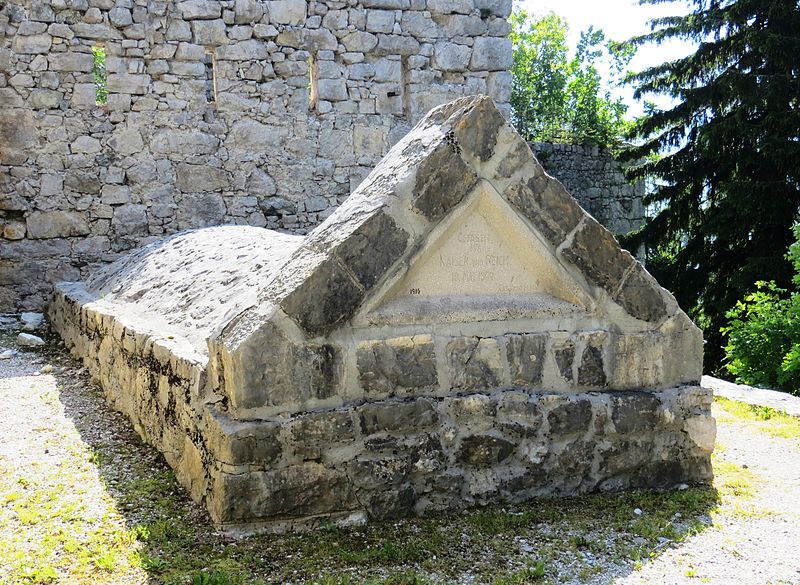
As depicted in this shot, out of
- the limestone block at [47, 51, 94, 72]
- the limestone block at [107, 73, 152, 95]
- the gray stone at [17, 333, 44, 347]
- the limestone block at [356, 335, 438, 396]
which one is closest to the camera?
the limestone block at [356, 335, 438, 396]

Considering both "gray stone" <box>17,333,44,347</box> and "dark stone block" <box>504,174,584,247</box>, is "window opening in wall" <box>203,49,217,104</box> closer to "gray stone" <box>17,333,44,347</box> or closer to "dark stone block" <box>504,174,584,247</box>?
"gray stone" <box>17,333,44,347</box>

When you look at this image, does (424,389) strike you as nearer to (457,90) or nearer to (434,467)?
(434,467)

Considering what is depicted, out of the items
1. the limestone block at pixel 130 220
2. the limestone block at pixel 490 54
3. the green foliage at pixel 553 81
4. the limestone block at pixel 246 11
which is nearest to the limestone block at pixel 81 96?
the limestone block at pixel 130 220

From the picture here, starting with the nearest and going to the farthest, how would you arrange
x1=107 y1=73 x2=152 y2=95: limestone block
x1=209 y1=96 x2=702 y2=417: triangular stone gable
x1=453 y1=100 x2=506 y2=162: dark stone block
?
1. x1=209 y1=96 x2=702 y2=417: triangular stone gable
2. x1=453 y1=100 x2=506 y2=162: dark stone block
3. x1=107 y1=73 x2=152 y2=95: limestone block

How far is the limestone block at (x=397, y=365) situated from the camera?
331cm

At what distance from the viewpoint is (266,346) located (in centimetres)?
311

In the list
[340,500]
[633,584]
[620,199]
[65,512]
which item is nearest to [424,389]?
[340,500]

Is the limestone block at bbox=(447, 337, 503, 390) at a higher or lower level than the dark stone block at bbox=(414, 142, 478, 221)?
lower

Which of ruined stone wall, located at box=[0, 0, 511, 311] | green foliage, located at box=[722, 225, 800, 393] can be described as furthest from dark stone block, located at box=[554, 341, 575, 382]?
ruined stone wall, located at box=[0, 0, 511, 311]

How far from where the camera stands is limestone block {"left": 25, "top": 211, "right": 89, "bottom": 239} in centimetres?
904

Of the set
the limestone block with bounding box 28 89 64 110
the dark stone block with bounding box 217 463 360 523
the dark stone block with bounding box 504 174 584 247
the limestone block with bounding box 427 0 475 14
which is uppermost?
the limestone block with bounding box 427 0 475 14

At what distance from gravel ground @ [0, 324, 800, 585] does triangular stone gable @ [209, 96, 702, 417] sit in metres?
0.67

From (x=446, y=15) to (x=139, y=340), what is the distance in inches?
280

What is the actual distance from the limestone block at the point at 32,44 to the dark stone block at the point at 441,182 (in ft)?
23.6
